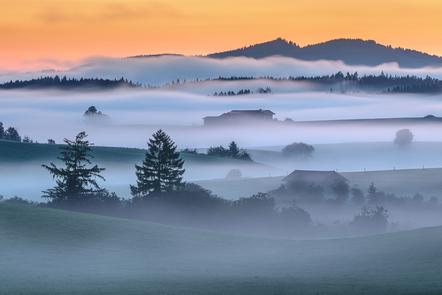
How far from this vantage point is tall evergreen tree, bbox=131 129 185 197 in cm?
14300

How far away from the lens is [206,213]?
13075 centimetres

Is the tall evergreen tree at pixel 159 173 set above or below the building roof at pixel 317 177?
below

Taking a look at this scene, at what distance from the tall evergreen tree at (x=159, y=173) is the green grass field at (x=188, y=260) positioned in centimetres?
3519

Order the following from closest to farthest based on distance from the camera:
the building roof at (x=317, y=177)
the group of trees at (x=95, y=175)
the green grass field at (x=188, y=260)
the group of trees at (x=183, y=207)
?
the green grass field at (x=188, y=260), the group of trees at (x=183, y=207), the group of trees at (x=95, y=175), the building roof at (x=317, y=177)

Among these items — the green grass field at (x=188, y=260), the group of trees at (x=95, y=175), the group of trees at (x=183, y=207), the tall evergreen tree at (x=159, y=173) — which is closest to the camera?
the green grass field at (x=188, y=260)

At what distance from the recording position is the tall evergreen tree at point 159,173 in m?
143

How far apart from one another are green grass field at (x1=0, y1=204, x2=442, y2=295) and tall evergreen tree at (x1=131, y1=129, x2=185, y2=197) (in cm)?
3519

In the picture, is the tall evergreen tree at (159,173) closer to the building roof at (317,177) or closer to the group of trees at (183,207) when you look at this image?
the group of trees at (183,207)

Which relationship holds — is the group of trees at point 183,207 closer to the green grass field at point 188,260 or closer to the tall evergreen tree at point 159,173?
the tall evergreen tree at point 159,173

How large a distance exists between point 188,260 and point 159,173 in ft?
197

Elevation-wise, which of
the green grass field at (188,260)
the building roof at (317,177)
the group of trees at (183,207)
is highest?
the building roof at (317,177)

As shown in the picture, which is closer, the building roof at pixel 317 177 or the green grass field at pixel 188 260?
the green grass field at pixel 188 260

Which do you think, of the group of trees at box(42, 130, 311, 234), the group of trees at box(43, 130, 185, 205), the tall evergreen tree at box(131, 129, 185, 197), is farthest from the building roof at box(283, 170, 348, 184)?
the group of trees at box(42, 130, 311, 234)

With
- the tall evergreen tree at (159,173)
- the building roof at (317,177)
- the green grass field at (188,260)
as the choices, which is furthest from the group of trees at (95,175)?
the building roof at (317,177)
